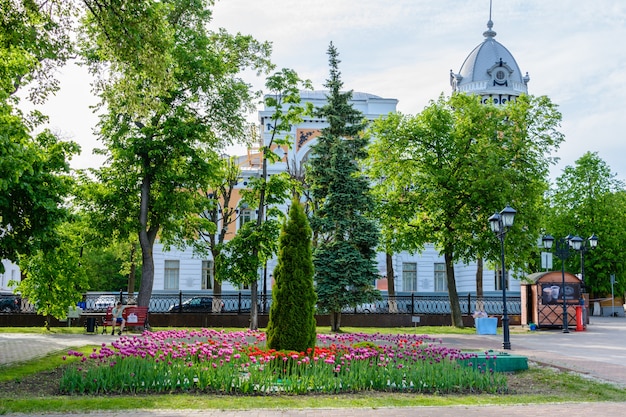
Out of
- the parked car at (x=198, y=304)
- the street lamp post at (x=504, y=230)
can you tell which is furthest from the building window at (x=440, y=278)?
the street lamp post at (x=504, y=230)

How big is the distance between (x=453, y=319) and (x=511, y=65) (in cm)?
3394

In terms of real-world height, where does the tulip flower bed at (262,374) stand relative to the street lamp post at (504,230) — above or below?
below

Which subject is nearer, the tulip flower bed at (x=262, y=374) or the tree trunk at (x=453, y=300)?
the tulip flower bed at (x=262, y=374)

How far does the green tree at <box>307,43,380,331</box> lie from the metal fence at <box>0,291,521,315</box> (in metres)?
3.46

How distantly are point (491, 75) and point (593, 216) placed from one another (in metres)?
14.6

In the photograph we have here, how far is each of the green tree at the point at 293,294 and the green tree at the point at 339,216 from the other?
1357cm

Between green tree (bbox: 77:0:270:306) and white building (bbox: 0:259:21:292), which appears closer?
green tree (bbox: 77:0:270:306)

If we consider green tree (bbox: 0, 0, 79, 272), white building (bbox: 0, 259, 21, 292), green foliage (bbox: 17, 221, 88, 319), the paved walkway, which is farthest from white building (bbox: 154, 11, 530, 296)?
green tree (bbox: 0, 0, 79, 272)

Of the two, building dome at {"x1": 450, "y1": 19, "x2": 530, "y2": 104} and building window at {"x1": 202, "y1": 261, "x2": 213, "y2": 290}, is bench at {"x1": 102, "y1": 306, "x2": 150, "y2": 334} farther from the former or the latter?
building dome at {"x1": 450, "y1": 19, "x2": 530, "y2": 104}

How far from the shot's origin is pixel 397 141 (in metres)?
30.7

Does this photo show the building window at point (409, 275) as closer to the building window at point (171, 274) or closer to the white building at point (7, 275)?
the building window at point (171, 274)

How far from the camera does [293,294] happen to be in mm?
12500

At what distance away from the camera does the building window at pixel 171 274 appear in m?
47.2

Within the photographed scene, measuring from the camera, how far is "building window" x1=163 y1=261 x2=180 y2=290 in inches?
1860
